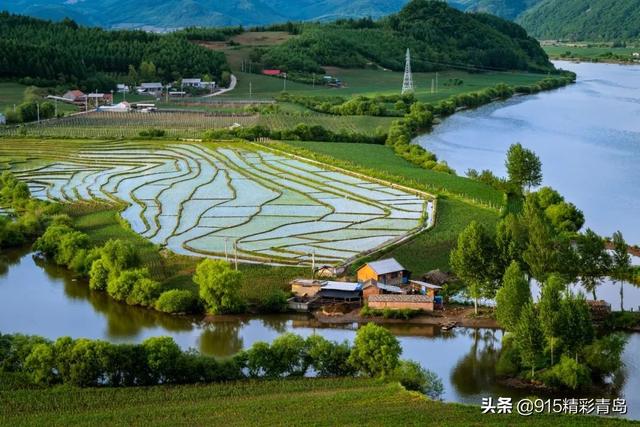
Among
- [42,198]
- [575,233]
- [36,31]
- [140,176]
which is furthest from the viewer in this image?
[36,31]

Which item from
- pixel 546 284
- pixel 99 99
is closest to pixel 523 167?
pixel 546 284

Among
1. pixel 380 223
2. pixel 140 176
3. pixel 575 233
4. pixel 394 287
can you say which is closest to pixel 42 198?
pixel 140 176

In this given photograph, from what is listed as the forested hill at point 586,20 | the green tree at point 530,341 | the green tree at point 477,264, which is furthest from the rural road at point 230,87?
the forested hill at point 586,20

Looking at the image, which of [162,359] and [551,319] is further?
[551,319]

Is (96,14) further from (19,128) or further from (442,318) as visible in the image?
(442,318)

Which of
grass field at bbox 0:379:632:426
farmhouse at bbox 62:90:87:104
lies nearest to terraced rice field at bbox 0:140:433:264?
grass field at bbox 0:379:632:426

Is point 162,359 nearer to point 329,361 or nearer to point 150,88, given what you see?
point 329,361
